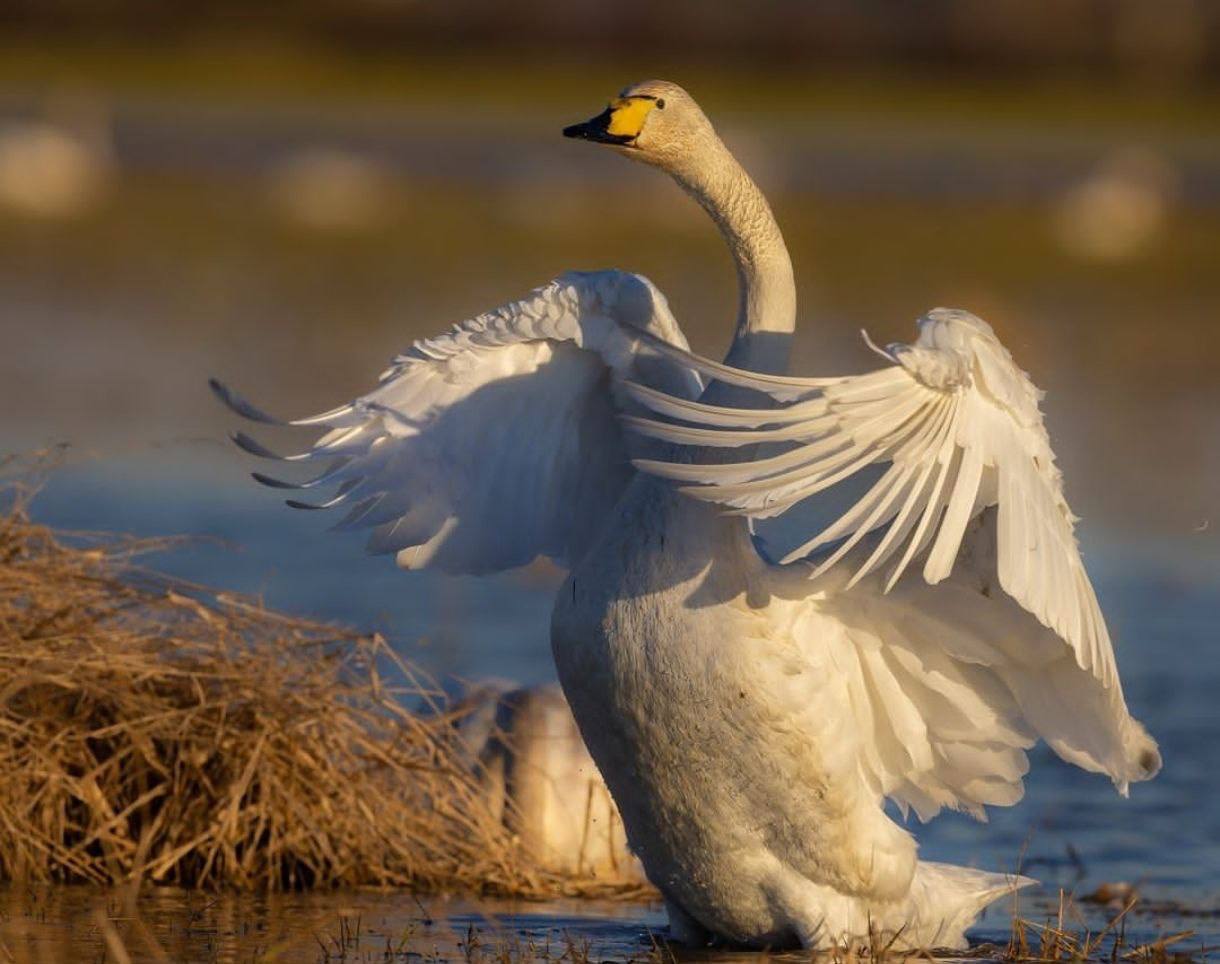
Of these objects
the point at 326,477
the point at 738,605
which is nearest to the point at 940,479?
the point at 738,605

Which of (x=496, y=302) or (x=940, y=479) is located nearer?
(x=940, y=479)

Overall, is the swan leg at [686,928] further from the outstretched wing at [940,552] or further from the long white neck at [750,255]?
the long white neck at [750,255]

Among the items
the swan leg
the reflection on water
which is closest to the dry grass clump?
the reflection on water

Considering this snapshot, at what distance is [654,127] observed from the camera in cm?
602

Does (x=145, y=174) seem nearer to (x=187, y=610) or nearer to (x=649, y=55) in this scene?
(x=649, y=55)

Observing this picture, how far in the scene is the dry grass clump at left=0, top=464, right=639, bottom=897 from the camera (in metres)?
6.78

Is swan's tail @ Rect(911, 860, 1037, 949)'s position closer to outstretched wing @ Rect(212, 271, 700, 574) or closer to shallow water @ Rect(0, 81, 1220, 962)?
shallow water @ Rect(0, 81, 1220, 962)

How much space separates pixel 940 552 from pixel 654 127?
1.35 metres

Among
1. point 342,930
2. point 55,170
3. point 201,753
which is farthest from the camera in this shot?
point 55,170

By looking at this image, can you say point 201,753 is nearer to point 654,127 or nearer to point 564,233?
point 654,127

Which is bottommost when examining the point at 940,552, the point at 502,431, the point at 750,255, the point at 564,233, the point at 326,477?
the point at 940,552

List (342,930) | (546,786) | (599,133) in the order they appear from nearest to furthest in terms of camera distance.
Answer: (599,133) < (342,930) < (546,786)

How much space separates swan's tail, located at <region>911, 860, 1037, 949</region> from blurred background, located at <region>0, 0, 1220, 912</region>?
1.58 meters

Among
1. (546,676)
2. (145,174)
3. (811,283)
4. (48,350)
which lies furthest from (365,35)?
(546,676)
